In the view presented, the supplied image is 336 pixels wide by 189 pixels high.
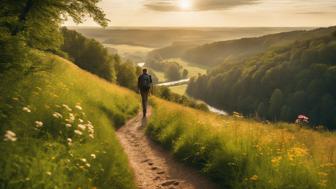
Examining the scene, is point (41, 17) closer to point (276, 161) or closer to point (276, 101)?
point (276, 161)

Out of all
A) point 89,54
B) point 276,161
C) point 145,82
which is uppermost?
point 89,54

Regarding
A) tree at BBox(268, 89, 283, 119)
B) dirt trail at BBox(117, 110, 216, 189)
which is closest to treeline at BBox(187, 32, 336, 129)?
tree at BBox(268, 89, 283, 119)

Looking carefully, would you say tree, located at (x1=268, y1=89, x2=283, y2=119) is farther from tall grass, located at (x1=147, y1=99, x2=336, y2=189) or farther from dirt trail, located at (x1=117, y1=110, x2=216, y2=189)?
tall grass, located at (x1=147, y1=99, x2=336, y2=189)

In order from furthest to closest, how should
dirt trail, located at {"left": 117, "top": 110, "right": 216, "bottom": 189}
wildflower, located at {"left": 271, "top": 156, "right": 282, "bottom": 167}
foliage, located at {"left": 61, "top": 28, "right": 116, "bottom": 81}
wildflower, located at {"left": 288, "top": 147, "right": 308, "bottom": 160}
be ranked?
foliage, located at {"left": 61, "top": 28, "right": 116, "bottom": 81} < dirt trail, located at {"left": 117, "top": 110, "right": 216, "bottom": 189} < wildflower, located at {"left": 288, "top": 147, "right": 308, "bottom": 160} < wildflower, located at {"left": 271, "top": 156, "right": 282, "bottom": 167}

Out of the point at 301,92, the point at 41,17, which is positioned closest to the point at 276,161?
the point at 41,17

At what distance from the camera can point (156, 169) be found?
11859mm

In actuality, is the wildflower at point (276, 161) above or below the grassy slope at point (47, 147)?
below

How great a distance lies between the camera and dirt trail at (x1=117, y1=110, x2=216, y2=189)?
33.8ft

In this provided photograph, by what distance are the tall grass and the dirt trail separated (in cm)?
31

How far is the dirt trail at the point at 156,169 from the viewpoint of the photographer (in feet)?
33.8

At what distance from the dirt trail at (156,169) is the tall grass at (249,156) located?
307mm

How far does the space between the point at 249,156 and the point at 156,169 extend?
10.7ft

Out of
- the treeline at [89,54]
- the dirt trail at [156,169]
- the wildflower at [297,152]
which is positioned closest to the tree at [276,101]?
the treeline at [89,54]

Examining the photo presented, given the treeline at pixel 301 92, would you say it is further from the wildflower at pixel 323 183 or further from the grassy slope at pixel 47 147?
the wildflower at pixel 323 183
